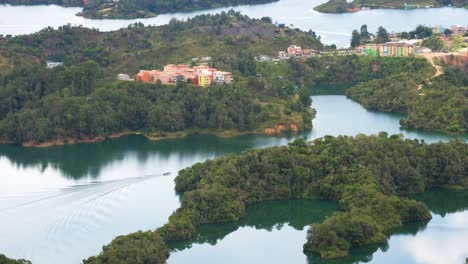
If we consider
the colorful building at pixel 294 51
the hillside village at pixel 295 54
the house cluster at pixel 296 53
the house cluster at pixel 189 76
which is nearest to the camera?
the house cluster at pixel 189 76

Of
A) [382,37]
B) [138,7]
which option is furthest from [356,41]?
[138,7]

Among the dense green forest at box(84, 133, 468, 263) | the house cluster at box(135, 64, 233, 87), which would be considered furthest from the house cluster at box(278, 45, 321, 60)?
the dense green forest at box(84, 133, 468, 263)

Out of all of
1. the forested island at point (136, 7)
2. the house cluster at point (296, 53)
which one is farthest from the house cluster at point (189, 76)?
the forested island at point (136, 7)

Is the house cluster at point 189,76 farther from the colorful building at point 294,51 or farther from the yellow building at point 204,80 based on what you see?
the colorful building at point 294,51

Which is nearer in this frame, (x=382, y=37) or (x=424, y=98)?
(x=424, y=98)

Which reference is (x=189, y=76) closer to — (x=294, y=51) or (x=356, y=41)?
(x=294, y=51)

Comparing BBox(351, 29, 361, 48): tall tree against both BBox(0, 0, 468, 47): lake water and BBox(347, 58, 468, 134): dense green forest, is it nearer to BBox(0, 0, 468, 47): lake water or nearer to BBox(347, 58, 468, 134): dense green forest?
BBox(0, 0, 468, 47): lake water
